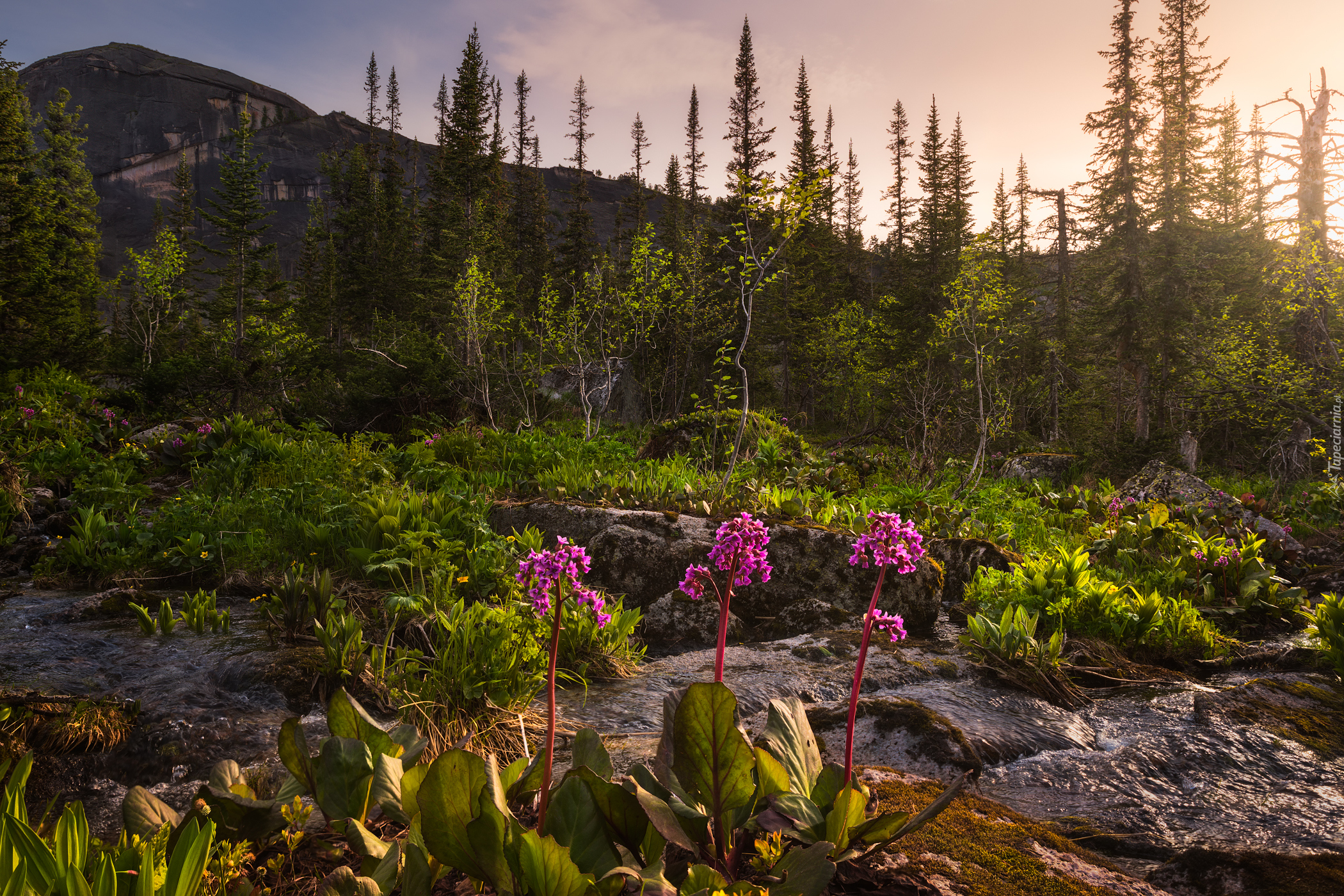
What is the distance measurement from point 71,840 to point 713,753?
1.42 meters

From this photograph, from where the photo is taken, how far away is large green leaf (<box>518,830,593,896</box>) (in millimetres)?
1298

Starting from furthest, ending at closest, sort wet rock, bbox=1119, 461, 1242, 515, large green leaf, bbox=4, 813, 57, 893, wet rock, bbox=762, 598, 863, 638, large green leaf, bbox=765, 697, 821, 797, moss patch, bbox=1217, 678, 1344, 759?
wet rock, bbox=1119, 461, 1242, 515
wet rock, bbox=762, 598, 863, 638
moss patch, bbox=1217, 678, 1344, 759
large green leaf, bbox=765, 697, 821, 797
large green leaf, bbox=4, 813, 57, 893

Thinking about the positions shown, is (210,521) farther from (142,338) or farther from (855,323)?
(142,338)

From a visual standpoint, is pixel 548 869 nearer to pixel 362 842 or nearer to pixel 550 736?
pixel 550 736

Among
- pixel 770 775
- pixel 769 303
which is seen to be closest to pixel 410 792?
pixel 770 775

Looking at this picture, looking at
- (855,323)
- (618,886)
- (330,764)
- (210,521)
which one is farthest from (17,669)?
(855,323)

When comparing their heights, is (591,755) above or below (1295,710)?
above

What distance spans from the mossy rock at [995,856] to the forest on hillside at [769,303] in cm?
604

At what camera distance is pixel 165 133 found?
65.5 m

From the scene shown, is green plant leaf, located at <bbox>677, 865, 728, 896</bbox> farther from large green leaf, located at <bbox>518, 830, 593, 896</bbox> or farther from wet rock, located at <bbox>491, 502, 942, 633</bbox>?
wet rock, located at <bbox>491, 502, 942, 633</bbox>

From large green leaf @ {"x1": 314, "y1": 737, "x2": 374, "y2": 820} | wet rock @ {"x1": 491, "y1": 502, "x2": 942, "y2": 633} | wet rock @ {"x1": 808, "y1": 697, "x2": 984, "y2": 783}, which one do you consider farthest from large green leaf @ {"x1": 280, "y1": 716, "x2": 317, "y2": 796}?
wet rock @ {"x1": 491, "y1": 502, "x2": 942, "y2": 633}

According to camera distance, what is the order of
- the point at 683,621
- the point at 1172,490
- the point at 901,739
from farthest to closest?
1. the point at 1172,490
2. the point at 683,621
3. the point at 901,739

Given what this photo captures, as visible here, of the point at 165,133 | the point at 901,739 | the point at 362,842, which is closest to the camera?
the point at 362,842

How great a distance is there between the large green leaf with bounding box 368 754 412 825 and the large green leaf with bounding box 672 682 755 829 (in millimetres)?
749
